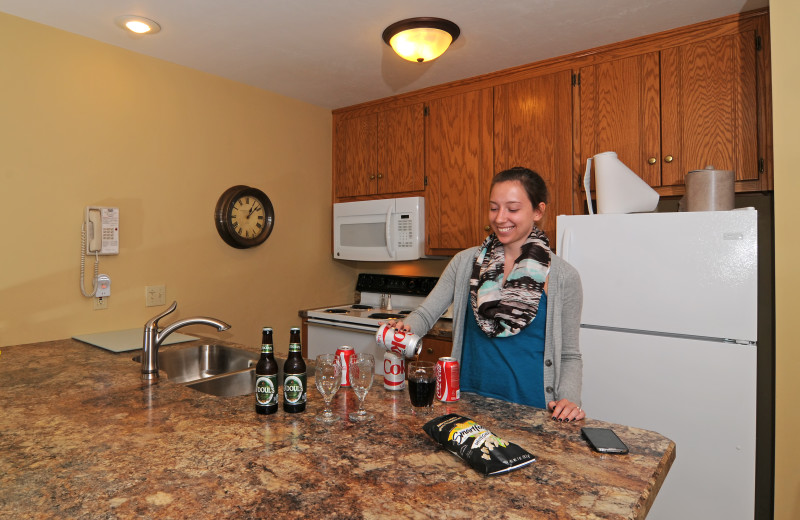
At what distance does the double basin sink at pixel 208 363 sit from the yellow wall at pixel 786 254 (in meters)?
1.94

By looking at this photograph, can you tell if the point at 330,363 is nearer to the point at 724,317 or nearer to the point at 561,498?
the point at 561,498

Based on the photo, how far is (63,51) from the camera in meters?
2.32

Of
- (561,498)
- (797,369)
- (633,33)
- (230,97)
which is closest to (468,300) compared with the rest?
(561,498)

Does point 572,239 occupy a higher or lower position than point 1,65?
lower

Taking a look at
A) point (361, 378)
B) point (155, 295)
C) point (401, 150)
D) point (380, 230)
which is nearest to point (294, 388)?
point (361, 378)

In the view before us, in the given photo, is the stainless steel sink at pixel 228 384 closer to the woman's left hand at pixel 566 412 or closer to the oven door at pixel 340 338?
the oven door at pixel 340 338

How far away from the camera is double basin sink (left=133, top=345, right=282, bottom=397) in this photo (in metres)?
2.00

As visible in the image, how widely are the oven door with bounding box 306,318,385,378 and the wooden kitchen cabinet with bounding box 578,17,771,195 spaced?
61.6 inches

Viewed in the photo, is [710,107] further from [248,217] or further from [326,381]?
[248,217]

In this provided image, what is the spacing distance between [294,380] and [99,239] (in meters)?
1.73

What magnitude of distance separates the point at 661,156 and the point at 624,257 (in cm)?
67

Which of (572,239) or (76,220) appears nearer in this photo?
(572,239)

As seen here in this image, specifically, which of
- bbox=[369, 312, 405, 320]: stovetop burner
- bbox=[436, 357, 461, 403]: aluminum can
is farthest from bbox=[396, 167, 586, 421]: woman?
bbox=[369, 312, 405, 320]: stovetop burner

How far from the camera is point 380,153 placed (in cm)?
340
